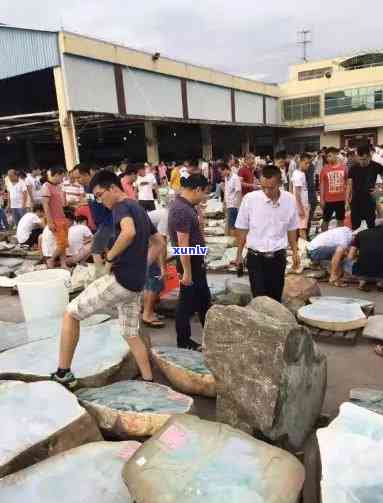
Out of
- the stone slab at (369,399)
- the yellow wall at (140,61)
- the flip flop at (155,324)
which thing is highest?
the yellow wall at (140,61)

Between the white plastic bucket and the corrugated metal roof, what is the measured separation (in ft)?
45.2

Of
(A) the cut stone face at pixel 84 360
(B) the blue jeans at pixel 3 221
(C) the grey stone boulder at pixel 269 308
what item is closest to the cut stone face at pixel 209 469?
(A) the cut stone face at pixel 84 360

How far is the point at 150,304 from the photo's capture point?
182 inches

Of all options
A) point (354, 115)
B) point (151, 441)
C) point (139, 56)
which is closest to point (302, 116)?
point (354, 115)

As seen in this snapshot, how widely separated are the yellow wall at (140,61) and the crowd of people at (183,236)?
1022cm

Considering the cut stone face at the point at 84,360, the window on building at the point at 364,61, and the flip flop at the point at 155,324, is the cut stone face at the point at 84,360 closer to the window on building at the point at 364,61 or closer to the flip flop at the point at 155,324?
the flip flop at the point at 155,324

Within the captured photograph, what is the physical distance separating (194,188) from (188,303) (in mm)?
982

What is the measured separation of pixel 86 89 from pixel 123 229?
52.7 feet

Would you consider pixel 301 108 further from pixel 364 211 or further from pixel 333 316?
pixel 333 316

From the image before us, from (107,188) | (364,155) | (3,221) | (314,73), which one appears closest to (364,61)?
(314,73)

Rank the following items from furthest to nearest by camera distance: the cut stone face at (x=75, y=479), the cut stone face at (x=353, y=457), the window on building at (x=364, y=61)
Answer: the window on building at (x=364, y=61), the cut stone face at (x=75, y=479), the cut stone face at (x=353, y=457)

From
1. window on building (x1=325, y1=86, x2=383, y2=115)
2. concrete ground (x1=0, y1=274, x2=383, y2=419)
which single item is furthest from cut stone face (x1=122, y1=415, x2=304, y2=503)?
window on building (x1=325, y1=86, x2=383, y2=115)

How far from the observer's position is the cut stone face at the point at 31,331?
4074 mm

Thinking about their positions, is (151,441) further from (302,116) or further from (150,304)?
(302,116)
